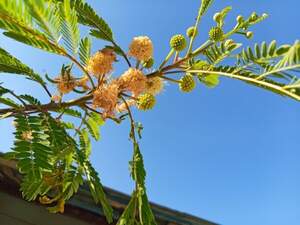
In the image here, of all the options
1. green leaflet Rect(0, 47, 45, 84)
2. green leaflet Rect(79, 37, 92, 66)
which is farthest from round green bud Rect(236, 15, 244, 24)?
green leaflet Rect(0, 47, 45, 84)

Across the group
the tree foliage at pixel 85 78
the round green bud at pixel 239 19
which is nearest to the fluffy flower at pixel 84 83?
the tree foliage at pixel 85 78

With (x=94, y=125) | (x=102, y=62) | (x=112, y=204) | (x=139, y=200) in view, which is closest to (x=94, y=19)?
(x=102, y=62)

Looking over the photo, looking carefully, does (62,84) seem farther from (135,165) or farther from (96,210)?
(96,210)

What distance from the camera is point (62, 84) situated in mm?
3051

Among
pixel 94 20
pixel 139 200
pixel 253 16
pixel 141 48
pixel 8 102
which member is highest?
pixel 253 16

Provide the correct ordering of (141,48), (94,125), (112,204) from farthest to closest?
(112,204) → (94,125) → (141,48)

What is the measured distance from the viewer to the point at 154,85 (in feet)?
10.5

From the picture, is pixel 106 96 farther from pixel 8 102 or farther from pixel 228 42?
pixel 228 42

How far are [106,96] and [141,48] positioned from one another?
37 cm

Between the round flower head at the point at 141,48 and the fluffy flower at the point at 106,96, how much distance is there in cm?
23

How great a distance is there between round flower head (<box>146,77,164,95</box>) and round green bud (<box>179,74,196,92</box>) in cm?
13

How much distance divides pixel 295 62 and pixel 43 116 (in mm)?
1574

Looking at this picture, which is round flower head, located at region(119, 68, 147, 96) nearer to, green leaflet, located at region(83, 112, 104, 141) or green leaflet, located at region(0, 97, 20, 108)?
green leaflet, located at region(0, 97, 20, 108)

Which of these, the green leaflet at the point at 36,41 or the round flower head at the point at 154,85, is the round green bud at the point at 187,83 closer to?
the round flower head at the point at 154,85
